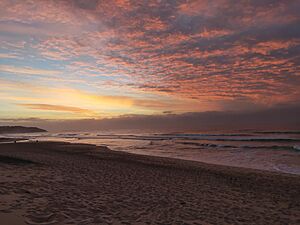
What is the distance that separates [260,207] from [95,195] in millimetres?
5834

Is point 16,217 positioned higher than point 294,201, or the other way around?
point 16,217

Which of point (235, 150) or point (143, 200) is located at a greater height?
point (143, 200)

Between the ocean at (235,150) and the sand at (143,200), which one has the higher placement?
the sand at (143,200)

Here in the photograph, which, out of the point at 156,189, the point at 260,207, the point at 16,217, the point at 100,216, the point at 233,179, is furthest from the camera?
the point at 233,179

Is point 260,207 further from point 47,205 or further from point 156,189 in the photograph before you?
point 47,205

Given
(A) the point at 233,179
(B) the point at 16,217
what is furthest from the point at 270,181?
(B) the point at 16,217

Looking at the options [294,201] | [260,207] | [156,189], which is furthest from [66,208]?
[294,201]

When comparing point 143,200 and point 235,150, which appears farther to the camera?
point 235,150

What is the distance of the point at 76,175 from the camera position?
1181cm

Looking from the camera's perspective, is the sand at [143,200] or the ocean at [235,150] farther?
the ocean at [235,150]

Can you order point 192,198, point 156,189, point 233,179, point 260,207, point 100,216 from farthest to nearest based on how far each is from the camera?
point 233,179
point 156,189
point 192,198
point 260,207
point 100,216

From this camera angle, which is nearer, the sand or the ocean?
the sand

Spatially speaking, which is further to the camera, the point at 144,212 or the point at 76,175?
the point at 76,175

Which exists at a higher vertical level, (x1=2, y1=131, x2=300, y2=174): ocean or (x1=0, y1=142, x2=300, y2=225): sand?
(x1=0, y1=142, x2=300, y2=225): sand
